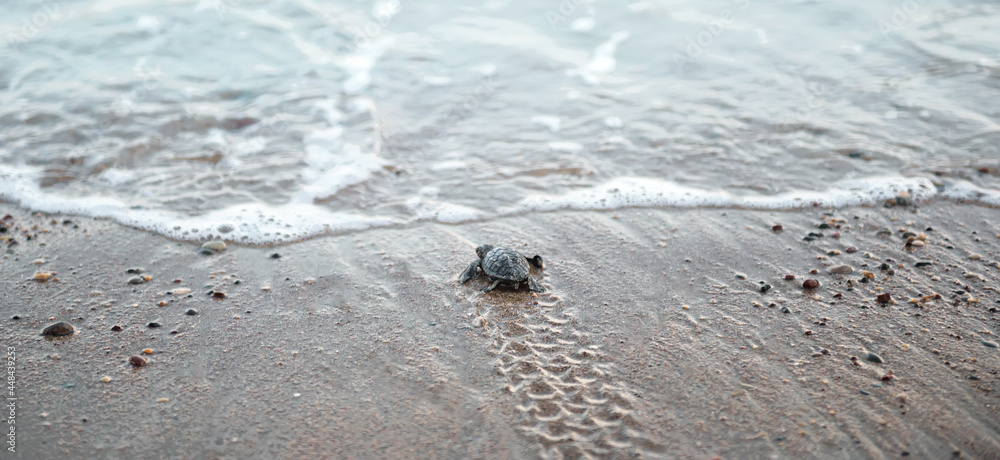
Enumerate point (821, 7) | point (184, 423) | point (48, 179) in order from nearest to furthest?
point (184, 423), point (48, 179), point (821, 7)

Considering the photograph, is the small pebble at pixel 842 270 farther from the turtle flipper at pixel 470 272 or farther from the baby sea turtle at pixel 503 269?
the turtle flipper at pixel 470 272

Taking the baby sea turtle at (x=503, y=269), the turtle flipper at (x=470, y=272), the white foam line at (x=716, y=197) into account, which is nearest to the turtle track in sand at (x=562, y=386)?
the baby sea turtle at (x=503, y=269)

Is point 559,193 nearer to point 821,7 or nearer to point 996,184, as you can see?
point 996,184

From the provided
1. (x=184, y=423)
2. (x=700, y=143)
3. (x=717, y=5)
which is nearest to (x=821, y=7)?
(x=717, y=5)

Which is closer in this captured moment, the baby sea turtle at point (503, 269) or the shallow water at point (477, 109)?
the baby sea turtle at point (503, 269)

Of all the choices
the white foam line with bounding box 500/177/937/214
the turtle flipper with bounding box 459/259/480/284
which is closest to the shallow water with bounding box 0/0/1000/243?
the white foam line with bounding box 500/177/937/214

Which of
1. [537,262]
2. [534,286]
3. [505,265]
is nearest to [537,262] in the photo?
[537,262]

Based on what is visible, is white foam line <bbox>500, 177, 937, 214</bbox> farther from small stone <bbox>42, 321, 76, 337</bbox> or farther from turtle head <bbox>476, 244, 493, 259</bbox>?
small stone <bbox>42, 321, 76, 337</bbox>
